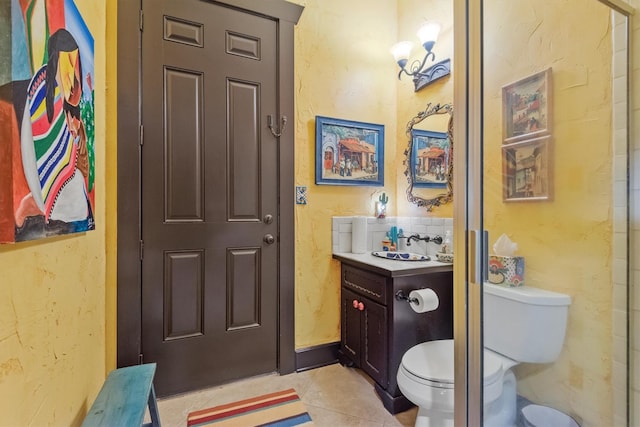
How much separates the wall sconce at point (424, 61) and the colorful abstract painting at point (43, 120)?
184 centimetres

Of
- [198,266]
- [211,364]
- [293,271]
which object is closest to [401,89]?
[293,271]

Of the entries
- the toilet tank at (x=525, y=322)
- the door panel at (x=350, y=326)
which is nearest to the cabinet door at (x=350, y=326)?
the door panel at (x=350, y=326)

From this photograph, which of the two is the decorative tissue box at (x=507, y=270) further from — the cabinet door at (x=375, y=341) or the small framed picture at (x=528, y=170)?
the cabinet door at (x=375, y=341)

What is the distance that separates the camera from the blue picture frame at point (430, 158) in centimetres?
198

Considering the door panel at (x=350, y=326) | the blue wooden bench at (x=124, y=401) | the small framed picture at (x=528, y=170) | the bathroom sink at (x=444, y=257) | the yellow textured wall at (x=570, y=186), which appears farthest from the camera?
the door panel at (x=350, y=326)

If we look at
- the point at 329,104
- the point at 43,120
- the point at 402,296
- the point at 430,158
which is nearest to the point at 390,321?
the point at 402,296

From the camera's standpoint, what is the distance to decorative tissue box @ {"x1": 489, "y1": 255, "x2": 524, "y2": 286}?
1339 mm

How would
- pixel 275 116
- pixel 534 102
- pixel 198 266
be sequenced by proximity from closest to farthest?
1. pixel 534 102
2. pixel 198 266
3. pixel 275 116

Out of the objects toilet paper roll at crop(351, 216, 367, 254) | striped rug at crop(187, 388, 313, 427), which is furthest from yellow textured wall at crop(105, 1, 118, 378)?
toilet paper roll at crop(351, 216, 367, 254)

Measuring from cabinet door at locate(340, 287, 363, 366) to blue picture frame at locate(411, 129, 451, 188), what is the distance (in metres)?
0.93

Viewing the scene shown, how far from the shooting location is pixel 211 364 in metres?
1.83

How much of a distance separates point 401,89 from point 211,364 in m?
2.33

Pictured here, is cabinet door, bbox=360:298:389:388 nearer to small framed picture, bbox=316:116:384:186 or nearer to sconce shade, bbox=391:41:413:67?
small framed picture, bbox=316:116:384:186

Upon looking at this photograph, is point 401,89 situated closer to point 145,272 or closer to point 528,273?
point 528,273
